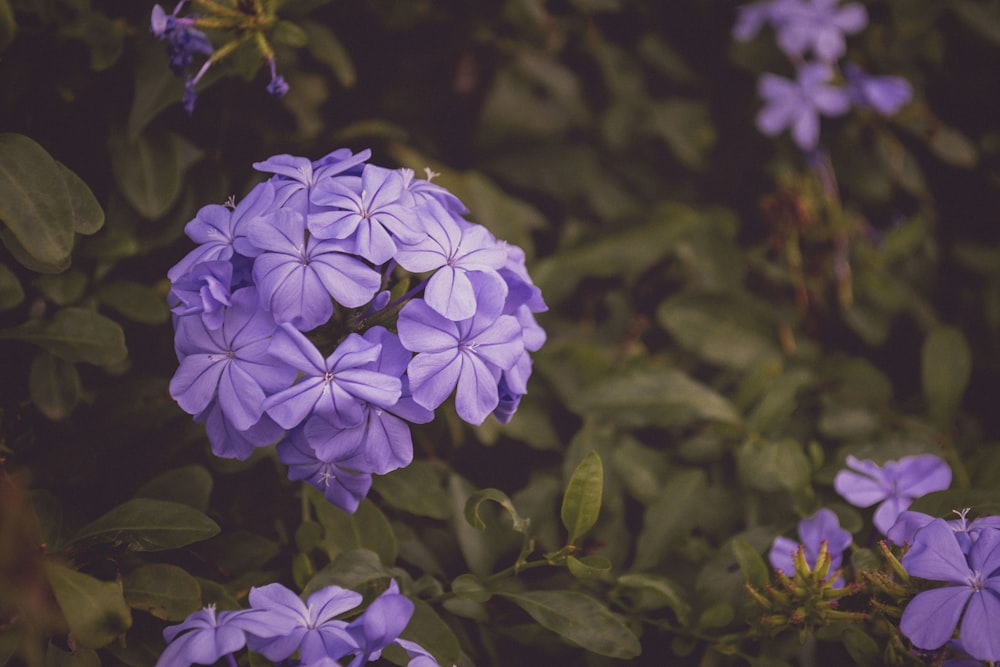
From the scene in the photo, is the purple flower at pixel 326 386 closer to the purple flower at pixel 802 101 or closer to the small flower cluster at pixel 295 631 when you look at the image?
the small flower cluster at pixel 295 631

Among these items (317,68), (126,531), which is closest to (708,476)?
(126,531)

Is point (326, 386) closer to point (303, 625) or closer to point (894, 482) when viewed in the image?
point (303, 625)

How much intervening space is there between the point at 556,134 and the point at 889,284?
97 cm

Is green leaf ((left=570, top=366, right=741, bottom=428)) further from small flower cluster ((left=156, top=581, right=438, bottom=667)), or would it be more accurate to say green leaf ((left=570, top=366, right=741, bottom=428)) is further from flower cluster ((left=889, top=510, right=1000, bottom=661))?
small flower cluster ((left=156, top=581, right=438, bottom=667))

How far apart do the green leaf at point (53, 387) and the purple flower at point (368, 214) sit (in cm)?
57

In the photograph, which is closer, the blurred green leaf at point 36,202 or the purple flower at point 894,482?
the blurred green leaf at point 36,202

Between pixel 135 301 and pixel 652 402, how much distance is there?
3.37 feet

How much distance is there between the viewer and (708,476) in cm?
172

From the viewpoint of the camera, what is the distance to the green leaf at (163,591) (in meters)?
1.13

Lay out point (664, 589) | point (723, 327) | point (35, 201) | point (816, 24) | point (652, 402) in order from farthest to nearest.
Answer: point (816, 24) < point (723, 327) < point (652, 402) < point (664, 589) < point (35, 201)

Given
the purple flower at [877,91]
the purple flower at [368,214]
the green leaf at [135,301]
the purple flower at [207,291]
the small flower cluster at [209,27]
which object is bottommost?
the green leaf at [135,301]

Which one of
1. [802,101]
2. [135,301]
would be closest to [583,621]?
[135,301]

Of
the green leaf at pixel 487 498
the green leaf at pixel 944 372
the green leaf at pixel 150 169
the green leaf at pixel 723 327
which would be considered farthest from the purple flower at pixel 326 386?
the green leaf at pixel 944 372

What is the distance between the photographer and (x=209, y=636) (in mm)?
968
